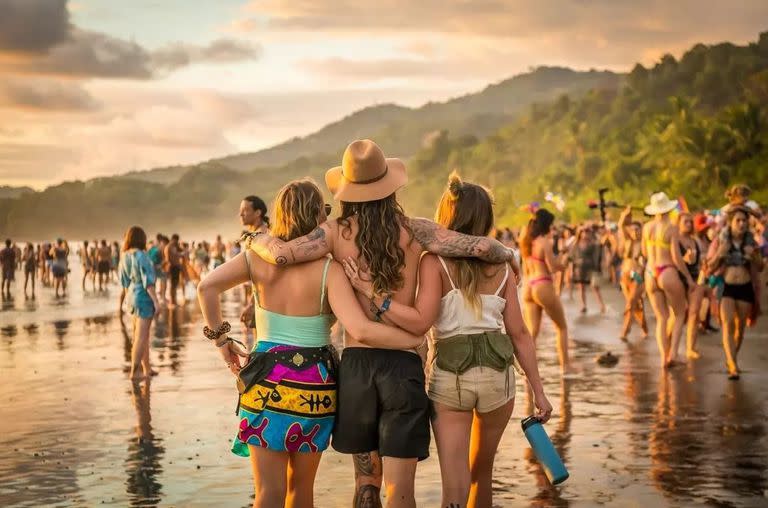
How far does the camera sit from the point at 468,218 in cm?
568

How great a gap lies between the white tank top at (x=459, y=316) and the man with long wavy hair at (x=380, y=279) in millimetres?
194

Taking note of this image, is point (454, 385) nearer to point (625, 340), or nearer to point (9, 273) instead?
point (625, 340)

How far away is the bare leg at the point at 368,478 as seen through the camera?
5688 mm

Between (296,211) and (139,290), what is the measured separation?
8799 millimetres

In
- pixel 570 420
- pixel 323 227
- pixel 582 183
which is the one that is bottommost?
pixel 570 420

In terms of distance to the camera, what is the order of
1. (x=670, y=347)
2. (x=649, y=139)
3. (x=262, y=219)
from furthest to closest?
(x=649, y=139) < (x=670, y=347) < (x=262, y=219)

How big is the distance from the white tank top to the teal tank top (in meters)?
0.55

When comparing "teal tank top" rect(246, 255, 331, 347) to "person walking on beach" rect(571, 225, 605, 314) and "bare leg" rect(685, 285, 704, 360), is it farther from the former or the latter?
"person walking on beach" rect(571, 225, 605, 314)

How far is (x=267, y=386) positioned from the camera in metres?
5.34

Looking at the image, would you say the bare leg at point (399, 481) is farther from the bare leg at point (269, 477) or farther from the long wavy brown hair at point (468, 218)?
the long wavy brown hair at point (468, 218)

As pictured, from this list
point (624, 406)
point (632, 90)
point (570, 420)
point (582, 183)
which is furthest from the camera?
point (632, 90)

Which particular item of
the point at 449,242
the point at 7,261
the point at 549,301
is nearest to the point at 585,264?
the point at 549,301

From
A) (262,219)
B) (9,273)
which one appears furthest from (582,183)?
(262,219)

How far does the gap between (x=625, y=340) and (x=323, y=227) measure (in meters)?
13.7
